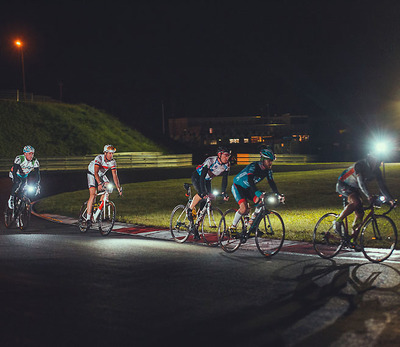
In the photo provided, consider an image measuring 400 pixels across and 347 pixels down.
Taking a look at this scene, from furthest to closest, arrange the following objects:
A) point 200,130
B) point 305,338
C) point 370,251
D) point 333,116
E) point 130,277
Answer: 1. point 333,116
2. point 200,130
3. point 370,251
4. point 130,277
5. point 305,338

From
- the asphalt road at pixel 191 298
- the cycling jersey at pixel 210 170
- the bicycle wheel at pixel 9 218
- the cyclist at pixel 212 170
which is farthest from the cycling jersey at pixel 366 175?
the bicycle wheel at pixel 9 218

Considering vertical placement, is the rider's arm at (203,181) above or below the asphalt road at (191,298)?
above

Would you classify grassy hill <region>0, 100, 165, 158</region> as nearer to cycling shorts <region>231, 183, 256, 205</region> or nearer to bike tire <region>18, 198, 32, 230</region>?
bike tire <region>18, 198, 32, 230</region>

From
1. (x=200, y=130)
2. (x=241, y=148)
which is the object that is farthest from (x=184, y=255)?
(x=200, y=130)

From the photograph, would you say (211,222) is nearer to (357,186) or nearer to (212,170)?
(212,170)

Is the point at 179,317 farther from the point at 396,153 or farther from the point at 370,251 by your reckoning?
the point at 396,153

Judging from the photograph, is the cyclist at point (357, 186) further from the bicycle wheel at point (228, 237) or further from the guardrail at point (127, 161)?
the guardrail at point (127, 161)

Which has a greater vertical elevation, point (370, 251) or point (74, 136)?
point (74, 136)

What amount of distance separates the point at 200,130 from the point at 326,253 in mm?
92224

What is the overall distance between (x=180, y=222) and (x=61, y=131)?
5570 centimetres

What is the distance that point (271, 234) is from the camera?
10383mm

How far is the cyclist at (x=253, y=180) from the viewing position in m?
10.3

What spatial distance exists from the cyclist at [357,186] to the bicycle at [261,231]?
3.61ft

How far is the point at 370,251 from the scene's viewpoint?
10.1 meters
